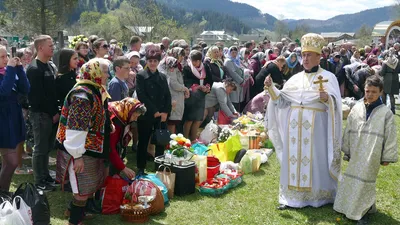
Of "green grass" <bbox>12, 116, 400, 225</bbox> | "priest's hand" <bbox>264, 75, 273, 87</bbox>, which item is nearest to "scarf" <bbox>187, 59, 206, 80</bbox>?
"green grass" <bbox>12, 116, 400, 225</bbox>

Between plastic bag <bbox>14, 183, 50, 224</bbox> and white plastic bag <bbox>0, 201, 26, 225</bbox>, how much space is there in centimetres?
26

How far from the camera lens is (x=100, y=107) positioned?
429 centimetres

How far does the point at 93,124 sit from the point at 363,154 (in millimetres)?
3027

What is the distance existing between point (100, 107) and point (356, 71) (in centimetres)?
1063

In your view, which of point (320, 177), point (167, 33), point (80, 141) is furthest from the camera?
point (167, 33)

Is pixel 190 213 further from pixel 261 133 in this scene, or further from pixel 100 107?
pixel 261 133

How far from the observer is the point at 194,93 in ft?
27.5

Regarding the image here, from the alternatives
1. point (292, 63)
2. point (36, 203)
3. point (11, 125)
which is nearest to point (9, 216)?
point (36, 203)

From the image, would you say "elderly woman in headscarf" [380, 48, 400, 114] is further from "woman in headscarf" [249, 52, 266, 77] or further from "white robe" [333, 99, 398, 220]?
"white robe" [333, 99, 398, 220]

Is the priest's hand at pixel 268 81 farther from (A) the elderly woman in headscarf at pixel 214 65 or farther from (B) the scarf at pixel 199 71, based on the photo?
(A) the elderly woman in headscarf at pixel 214 65

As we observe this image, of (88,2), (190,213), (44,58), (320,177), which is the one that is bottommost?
(190,213)

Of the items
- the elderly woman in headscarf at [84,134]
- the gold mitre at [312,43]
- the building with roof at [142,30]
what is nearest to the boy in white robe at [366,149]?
the gold mitre at [312,43]

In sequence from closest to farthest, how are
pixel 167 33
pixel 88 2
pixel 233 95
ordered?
pixel 233 95 → pixel 167 33 → pixel 88 2

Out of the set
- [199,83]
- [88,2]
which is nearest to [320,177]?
[199,83]
